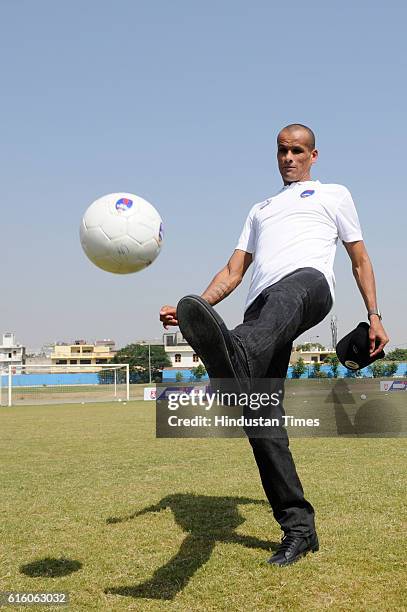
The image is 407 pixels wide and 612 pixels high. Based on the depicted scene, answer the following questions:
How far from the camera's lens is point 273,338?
12.0 feet

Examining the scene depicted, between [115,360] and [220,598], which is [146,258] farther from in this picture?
[115,360]

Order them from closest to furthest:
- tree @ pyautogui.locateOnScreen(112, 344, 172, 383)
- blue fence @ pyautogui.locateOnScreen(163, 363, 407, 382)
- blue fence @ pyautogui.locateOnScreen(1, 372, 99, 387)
Answer: blue fence @ pyautogui.locateOnScreen(163, 363, 407, 382), blue fence @ pyautogui.locateOnScreen(1, 372, 99, 387), tree @ pyautogui.locateOnScreen(112, 344, 172, 383)

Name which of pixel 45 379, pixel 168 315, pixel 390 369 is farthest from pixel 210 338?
pixel 45 379

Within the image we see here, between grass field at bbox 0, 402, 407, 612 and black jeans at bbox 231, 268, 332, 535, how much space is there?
37cm

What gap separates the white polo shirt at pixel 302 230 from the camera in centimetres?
421

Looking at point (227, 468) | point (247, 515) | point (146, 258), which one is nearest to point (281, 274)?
point (146, 258)

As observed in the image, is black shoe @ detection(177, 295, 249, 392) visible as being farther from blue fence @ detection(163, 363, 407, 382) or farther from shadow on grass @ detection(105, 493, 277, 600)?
blue fence @ detection(163, 363, 407, 382)

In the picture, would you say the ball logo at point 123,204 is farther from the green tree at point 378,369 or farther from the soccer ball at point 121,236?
the green tree at point 378,369

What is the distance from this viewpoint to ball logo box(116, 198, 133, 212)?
5641 millimetres

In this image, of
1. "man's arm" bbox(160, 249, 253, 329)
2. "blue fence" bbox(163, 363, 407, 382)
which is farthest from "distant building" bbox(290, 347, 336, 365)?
"man's arm" bbox(160, 249, 253, 329)

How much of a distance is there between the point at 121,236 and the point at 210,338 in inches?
90.4

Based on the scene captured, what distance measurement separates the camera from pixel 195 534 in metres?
5.25

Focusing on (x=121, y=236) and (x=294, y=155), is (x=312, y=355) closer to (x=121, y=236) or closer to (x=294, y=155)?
(x=121, y=236)

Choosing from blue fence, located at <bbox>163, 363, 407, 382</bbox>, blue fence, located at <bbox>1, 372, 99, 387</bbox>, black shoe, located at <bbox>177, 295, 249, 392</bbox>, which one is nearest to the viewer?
black shoe, located at <bbox>177, 295, 249, 392</bbox>
